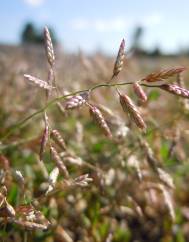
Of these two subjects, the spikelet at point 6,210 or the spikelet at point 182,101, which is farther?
the spikelet at point 182,101

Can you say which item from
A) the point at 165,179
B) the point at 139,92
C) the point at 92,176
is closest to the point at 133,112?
the point at 139,92

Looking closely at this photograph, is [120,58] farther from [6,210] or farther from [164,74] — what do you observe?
[6,210]

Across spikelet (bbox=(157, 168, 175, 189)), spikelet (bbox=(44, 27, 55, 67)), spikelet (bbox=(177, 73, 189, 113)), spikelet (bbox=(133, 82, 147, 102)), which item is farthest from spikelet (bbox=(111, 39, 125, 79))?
spikelet (bbox=(177, 73, 189, 113))

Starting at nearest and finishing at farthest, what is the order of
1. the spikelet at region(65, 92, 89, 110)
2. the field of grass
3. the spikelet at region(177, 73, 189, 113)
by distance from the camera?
the spikelet at region(65, 92, 89, 110)
the field of grass
the spikelet at region(177, 73, 189, 113)

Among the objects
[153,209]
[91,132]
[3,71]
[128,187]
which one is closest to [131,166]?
[128,187]

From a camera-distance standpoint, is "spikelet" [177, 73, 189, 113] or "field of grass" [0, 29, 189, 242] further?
"spikelet" [177, 73, 189, 113]

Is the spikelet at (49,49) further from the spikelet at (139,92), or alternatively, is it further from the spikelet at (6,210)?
the spikelet at (6,210)

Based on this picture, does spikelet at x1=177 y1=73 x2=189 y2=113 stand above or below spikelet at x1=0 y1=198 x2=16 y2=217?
above

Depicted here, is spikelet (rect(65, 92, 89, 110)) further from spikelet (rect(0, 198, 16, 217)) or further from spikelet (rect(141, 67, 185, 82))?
spikelet (rect(0, 198, 16, 217))

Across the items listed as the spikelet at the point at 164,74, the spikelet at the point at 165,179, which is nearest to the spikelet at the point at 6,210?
the spikelet at the point at 164,74

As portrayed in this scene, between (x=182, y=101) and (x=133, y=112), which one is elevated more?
(x=133, y=112)
